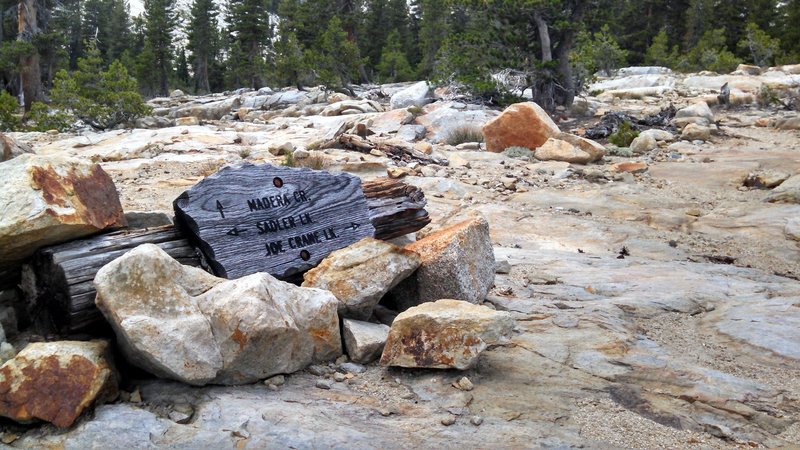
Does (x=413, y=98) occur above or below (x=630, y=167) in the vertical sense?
above

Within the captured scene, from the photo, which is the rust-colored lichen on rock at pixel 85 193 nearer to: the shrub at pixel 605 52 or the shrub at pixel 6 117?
the shrub at pixel 6 117

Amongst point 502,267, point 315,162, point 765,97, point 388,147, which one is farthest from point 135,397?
point 765,97

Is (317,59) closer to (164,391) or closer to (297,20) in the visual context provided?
(297,20)

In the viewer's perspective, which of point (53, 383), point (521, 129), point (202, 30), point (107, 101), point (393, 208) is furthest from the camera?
point (202, 30)

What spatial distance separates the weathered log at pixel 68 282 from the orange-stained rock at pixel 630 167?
30.6ft

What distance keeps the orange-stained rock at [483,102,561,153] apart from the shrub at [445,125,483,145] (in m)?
1.77

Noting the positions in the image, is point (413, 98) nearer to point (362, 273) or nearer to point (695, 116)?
point (695, 116)

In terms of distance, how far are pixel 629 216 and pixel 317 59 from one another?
76.3 ft

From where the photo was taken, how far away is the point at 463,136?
1508cm

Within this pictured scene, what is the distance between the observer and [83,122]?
1889cm

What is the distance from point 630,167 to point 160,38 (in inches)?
1932

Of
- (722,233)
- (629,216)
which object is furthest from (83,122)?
(722,233)

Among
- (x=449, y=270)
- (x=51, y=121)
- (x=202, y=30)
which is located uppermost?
(x=202, y=30)

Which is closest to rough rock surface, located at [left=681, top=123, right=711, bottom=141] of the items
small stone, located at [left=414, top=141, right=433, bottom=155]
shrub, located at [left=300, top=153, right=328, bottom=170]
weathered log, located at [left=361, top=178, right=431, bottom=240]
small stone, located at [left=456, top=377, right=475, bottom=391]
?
small stone, located at [left=414, top=141, right=433, bottom=155]
